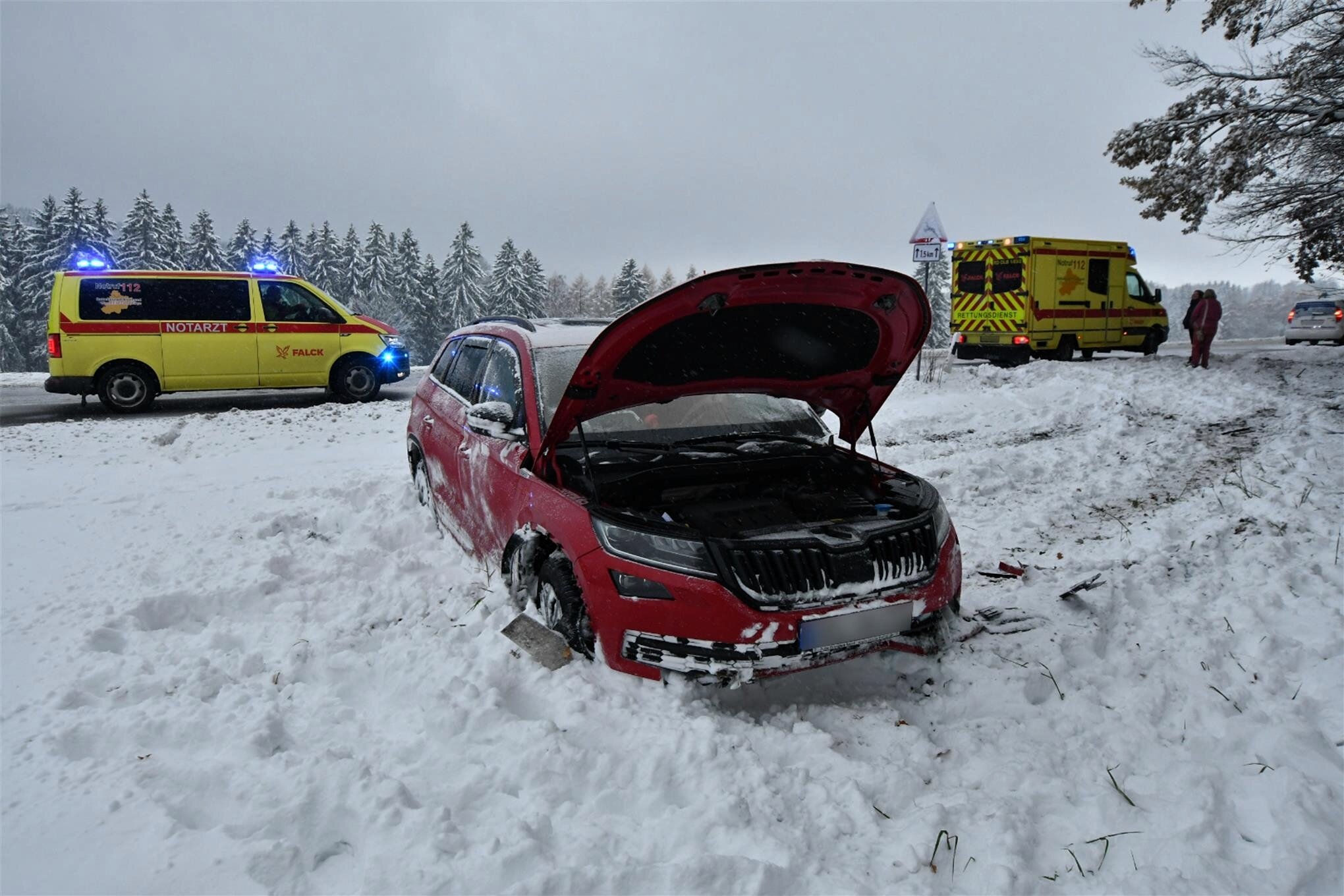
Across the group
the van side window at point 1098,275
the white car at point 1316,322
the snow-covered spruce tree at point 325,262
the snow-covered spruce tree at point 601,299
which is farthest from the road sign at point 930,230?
the snow-covered spruce tree at point 601,299

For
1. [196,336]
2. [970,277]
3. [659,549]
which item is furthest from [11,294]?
[659,549]

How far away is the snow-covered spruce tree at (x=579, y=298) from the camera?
8019 centimetres

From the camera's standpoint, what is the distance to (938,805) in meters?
2.42

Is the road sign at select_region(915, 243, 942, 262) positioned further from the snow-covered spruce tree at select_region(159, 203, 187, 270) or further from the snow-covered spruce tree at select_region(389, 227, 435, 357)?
the snow-covered spruce tree at select_region(159, 203, 187, 270)

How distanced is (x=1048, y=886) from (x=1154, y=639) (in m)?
1.85

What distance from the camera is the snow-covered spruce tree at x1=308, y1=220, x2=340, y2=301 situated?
167 feet

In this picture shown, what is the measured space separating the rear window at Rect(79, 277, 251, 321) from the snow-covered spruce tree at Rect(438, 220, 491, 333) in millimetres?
38010

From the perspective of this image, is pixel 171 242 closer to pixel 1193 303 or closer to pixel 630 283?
pixel 630 283

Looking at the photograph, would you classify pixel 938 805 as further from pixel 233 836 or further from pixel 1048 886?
pixel 233 836

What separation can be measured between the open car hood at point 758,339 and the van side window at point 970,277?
517 inches

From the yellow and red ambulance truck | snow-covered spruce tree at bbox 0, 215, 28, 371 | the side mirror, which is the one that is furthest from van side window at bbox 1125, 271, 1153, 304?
snow-covered spruce tree at bbox 0, 215, 28, 371

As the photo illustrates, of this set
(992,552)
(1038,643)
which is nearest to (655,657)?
(1038,643)

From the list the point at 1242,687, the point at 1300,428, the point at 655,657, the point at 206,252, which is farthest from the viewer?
the point at 206,252

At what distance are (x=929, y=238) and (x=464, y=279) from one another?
42.3m
